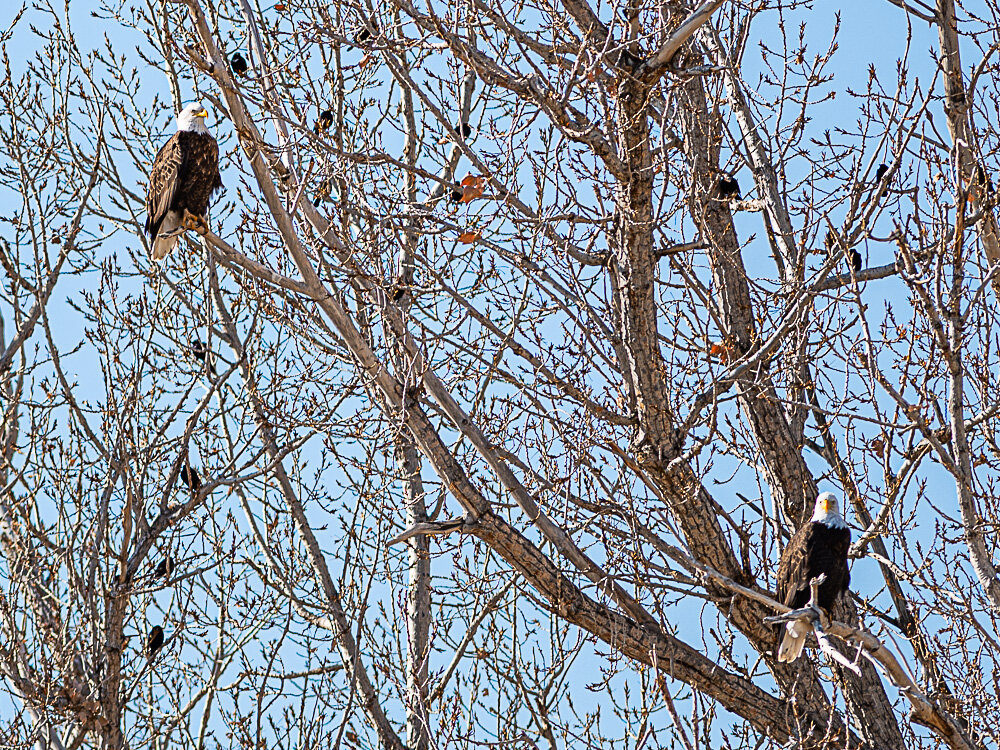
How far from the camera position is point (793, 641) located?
4609mm

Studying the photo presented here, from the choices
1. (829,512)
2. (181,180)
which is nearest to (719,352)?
(829,512)

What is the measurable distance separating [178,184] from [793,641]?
367 centimetres

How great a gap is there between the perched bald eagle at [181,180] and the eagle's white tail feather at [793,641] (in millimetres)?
3389

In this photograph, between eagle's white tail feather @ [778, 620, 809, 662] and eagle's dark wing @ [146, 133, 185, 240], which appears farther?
eagle's dark wing @ [146, 133, 185, 240]

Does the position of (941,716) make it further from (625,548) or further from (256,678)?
(256,678)

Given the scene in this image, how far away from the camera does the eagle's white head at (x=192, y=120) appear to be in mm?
6137

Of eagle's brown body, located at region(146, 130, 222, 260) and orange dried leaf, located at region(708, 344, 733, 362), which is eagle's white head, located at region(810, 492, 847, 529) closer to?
orange dried leaf, located at region(708, 344, 733, 362)

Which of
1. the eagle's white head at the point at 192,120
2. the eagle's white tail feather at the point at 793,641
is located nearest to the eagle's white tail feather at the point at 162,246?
the eagle's white head at the point at 192,120

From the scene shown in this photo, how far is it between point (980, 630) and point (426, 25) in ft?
9.99

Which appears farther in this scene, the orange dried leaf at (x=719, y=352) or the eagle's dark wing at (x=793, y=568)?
the orange dried leaf at (x=719, y=352)

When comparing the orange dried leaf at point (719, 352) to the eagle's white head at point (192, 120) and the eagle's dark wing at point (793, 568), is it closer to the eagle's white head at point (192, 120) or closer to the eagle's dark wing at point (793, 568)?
the eagle's dark wing at point (793, 568)

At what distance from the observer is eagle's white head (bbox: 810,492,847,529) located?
520 centimetres

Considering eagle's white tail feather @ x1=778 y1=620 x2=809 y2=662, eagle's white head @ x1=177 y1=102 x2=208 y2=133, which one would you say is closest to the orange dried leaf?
eagle's white tail feather @ x1=778 y1=620 x2=809 y2=662

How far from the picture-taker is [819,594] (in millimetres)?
5031
